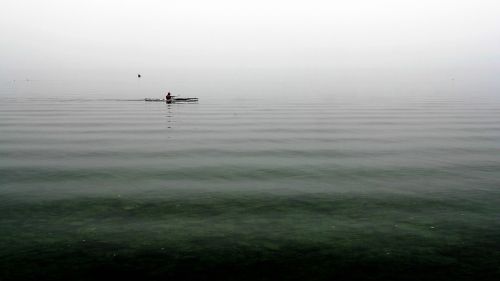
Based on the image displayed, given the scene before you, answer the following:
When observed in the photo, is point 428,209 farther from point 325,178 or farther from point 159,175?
point 159,175

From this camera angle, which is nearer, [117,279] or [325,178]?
[117,279]

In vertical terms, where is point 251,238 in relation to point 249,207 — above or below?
below

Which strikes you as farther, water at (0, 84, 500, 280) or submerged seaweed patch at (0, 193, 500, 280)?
water at (0, 84, 500, 280)

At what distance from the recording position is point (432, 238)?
56.0 ft

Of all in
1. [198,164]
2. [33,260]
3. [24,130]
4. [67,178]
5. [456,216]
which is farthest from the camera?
[24,130]

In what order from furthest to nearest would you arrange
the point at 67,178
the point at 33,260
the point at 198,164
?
the point at 198,164 → the point at 67,178 → the point at 33,260

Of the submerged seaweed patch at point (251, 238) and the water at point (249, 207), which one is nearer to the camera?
the submerged seaweed patch at point (251, 238)

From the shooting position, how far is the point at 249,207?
68.8 feet

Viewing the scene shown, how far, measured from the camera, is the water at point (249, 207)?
48.4 ft

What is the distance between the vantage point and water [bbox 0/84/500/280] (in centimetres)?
1475

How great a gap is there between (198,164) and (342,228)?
48.6ft

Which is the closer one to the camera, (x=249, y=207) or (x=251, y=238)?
(x=251, y=238)

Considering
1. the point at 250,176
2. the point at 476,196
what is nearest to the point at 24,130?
the point at 250,176

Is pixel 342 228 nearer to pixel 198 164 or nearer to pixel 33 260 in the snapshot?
pixel 33 260
